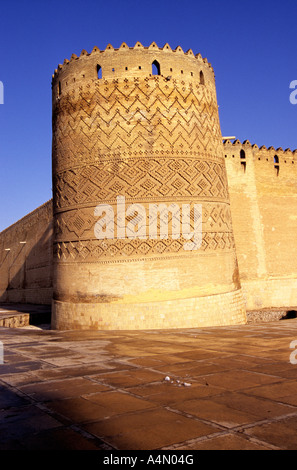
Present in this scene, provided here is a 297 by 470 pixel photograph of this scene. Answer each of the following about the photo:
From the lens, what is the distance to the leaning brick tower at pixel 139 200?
24.1 ft

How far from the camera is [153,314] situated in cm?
718

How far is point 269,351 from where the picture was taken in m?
4.29

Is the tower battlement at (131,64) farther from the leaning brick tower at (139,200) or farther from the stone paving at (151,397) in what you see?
the stone paving at (151,397)

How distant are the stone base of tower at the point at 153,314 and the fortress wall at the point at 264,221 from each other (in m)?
6.33

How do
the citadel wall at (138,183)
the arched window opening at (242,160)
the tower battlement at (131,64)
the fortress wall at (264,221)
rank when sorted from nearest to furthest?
1. the citadel wall at (138,183)
2. the tower battlement at (131,64)
3. the fortress wall at (264,221)
4. the arched window opening at (242,160)

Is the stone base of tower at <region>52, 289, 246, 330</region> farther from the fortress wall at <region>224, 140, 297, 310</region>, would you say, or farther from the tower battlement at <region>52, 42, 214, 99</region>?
the fortress wall at <region>224, 140, 297, 310</region>

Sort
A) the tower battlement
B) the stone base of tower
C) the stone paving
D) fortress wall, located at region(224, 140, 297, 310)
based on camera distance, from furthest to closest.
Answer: fortress wall, located at region(224, 140, 297, 310), the tower battlement, the stone base of tower, the stone paving

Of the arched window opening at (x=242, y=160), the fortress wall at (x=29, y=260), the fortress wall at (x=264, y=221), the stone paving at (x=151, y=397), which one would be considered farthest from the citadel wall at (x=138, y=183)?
the fortress wall at (x=29, y=260)

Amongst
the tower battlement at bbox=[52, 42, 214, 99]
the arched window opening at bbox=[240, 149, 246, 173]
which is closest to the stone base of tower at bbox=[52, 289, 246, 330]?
the tower battlement at bbox=[52, 42, 214, 99]

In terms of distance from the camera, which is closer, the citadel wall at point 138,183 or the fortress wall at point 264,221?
the citadel wall at point 138,183

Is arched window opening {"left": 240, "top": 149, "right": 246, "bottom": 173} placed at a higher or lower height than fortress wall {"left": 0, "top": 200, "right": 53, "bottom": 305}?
higher

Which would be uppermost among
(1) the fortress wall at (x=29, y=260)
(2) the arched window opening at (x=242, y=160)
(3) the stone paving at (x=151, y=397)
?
(2) the arched window opening at (x=242, y=160)
